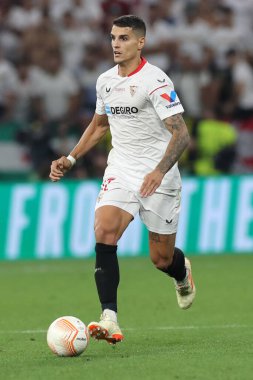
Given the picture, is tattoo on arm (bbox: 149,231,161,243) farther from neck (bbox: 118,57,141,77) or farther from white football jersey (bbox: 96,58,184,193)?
neck (bbox: 118,57,141,77)

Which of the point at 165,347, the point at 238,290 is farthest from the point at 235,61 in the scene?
the point at 165,347

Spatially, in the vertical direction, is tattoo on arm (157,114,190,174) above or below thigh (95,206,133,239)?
above

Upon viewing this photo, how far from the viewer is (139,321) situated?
9328 millimetres

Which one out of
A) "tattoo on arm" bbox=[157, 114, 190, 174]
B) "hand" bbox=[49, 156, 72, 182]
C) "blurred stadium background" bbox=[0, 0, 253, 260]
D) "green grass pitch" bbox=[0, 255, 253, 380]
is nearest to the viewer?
"green grass pitch" bbox=[0, 255, 253, 380]

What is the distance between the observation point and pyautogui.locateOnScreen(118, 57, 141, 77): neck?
25.9ft

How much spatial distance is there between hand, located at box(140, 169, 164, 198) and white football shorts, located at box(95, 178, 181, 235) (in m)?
0.49

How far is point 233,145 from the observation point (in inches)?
663

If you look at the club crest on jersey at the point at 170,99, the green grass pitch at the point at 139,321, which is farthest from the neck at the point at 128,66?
the green grass pitch at the point at 139,321

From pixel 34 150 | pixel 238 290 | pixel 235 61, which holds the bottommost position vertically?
pixel 238 290

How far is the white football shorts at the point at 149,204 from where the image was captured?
7.85m

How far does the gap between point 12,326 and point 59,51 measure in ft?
28.1

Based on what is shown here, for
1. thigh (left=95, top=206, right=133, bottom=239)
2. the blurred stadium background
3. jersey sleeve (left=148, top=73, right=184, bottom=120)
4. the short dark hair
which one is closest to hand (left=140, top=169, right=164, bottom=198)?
thigh (left=95, top=206, right=133, bottom=239)

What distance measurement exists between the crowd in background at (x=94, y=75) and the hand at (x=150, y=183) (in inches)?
341

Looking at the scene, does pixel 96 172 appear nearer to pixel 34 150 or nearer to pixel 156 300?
pixel 34 150
